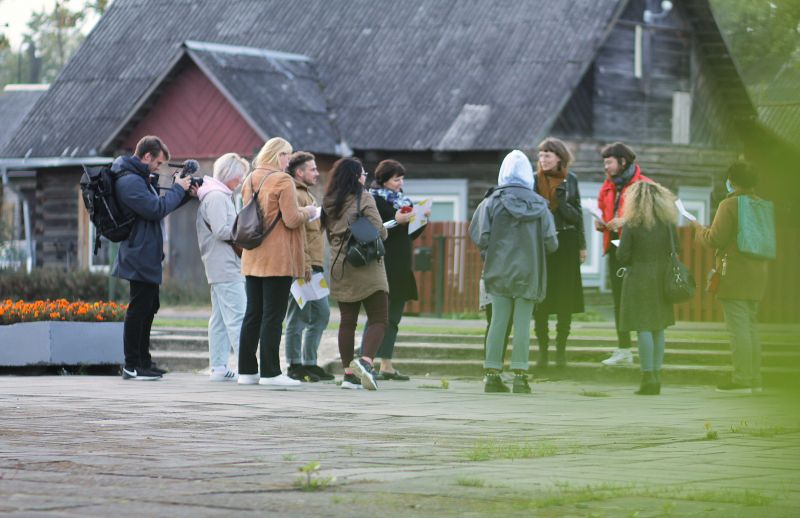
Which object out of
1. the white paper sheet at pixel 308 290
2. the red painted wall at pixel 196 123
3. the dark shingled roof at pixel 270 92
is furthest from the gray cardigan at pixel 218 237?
the red painted wall at pixel 196 123

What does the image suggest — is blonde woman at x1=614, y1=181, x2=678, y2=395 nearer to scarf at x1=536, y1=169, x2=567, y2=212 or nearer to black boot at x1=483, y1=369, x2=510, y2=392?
black boot at x1=483, y1=369, x2=510, y2=392

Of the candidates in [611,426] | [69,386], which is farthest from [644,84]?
[611,426]

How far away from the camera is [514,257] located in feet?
36.5

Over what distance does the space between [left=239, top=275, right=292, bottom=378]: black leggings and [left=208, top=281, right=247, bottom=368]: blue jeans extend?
1.74 feet

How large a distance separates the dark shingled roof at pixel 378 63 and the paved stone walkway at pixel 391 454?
16.6 m

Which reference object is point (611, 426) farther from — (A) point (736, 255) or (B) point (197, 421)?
(A) point (736, 255)

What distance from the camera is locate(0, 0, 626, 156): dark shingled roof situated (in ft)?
88.2

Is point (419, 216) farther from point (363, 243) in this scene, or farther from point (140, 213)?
point (140, 213)

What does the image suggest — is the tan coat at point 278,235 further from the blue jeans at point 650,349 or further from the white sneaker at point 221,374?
the blue jeans at point 650,349

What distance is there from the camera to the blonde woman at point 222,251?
11.8 m

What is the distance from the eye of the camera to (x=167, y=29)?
33.8 metres

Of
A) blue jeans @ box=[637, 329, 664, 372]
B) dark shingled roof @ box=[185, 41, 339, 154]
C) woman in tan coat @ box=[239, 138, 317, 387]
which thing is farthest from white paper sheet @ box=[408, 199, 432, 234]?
dark shingled roof @ box=[185, 41, 339, 154]

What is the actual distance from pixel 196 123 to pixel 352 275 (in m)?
17.8

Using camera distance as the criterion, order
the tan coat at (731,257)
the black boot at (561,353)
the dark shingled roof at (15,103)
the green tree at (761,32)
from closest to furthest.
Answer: the green tree at (761,32) → the tan coat at (731,257) → the black boot at (561,353) → the dark shingled roof at (15,103)
